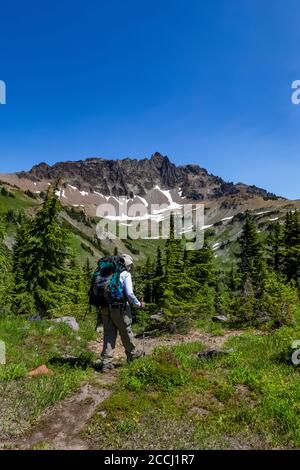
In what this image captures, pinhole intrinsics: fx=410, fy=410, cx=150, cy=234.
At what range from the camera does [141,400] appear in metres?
9.16

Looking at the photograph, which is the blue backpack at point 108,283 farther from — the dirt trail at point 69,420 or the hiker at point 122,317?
the dirt trail at point 69,420

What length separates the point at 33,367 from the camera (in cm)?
1211

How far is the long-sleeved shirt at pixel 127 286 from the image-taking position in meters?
11.7

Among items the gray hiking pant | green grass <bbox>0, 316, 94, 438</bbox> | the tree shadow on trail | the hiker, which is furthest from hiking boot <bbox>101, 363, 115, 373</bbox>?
the tree shadow on trail

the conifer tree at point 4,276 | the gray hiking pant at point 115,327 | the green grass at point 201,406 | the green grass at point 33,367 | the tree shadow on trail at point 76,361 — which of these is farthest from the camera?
the conifer tree at point 4,276

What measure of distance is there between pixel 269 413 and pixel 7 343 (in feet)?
30.7

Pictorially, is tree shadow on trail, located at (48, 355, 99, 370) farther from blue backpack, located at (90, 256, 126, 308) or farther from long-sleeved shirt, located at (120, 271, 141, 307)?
long-sleeved shirt, located at (120, 271, 141, 307)

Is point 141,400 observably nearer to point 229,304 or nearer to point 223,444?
point 223,444

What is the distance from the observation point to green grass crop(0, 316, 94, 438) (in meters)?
8.63

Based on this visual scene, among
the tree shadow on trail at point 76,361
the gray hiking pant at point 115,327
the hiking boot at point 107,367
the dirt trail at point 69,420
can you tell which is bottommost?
the dirt trail at point 69,420

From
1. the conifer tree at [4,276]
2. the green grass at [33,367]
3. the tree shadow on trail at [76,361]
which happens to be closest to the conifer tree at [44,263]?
the conifer tree at [4,276]

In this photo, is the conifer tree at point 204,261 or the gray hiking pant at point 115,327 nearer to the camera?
the gray hiking pant at point 115,327
